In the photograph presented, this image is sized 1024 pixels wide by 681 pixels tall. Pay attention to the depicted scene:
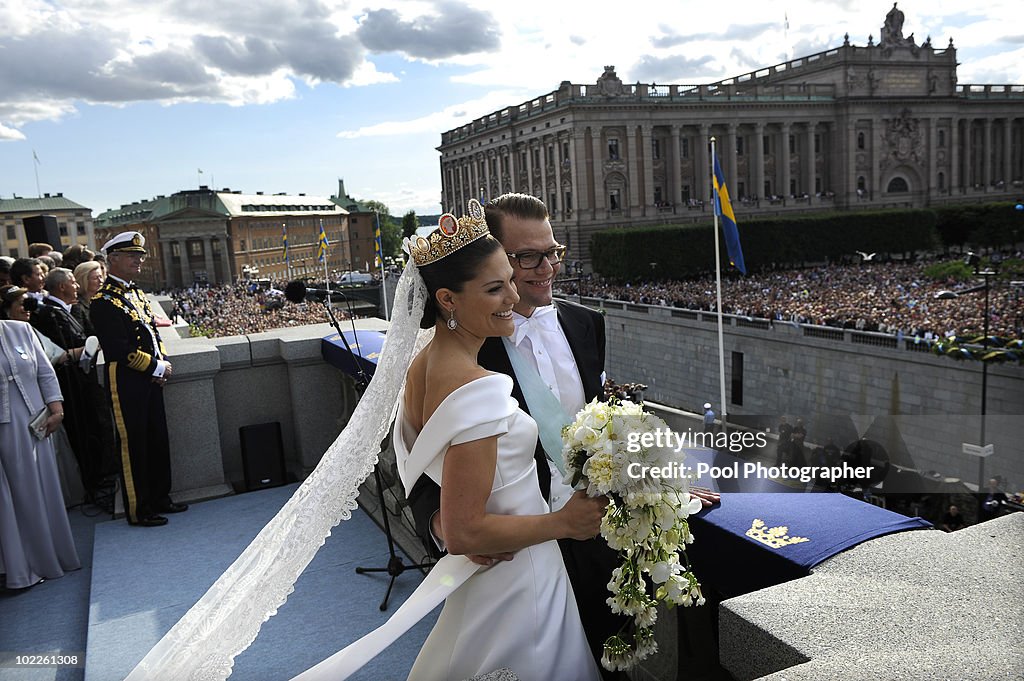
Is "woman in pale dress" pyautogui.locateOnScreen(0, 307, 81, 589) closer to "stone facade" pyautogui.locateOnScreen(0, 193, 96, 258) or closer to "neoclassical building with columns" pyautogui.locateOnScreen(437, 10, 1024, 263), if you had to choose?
"neoclassical building with columns" pyautogui.locateOnScreen(437, 10, 1024, 263)

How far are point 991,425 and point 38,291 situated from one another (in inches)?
841

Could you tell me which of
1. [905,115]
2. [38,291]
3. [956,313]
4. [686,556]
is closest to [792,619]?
[686,556]

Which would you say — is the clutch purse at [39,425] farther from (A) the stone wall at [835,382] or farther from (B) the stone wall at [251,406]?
(A) the stone wall at [835,382]

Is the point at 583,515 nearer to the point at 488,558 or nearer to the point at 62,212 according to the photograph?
the point at 488,558

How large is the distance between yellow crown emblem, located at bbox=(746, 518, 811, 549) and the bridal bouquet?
0.38m

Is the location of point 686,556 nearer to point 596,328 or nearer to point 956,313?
point 596,328

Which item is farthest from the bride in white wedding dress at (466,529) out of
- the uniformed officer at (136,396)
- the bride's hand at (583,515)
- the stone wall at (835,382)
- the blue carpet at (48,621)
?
the stone wall at (835,382)

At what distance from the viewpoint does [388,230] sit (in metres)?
124

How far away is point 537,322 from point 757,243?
50753 mm

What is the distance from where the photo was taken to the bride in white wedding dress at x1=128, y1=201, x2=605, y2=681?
1953 mm

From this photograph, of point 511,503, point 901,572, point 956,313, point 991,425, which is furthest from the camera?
point 956,313

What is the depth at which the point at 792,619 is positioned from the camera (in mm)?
1804

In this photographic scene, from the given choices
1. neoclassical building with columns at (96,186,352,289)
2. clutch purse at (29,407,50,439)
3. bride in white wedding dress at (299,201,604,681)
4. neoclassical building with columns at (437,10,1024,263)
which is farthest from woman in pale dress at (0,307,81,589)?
neoclassical building with columns at (96,186,352,289)

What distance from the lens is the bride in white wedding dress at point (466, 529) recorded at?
1.95 meters
